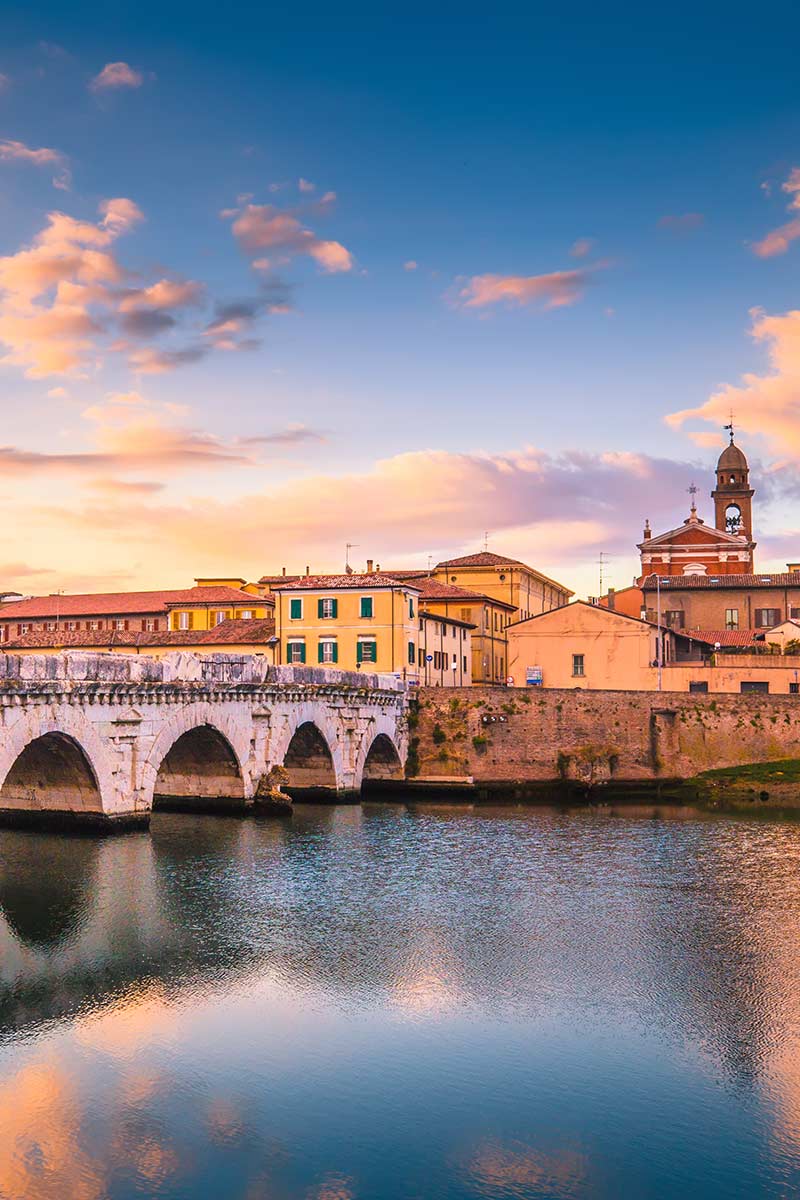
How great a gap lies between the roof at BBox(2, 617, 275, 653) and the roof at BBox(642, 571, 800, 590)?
102 feet

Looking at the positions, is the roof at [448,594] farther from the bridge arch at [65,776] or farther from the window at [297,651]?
the bridge arch at [65,776]

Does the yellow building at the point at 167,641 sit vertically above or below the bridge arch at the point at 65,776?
above

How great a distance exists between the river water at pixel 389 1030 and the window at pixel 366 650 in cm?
3081

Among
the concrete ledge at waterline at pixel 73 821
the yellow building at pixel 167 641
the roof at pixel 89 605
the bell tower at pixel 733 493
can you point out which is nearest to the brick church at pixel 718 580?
the bell tower at pixel 733 493

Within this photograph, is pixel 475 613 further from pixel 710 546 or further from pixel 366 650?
pixel 710 546

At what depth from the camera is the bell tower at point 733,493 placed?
105938 mm

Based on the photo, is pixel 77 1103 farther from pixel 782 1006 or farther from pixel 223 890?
pixel 223 890

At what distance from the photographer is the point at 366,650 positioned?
65.7 m

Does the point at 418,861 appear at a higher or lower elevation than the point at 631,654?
lower

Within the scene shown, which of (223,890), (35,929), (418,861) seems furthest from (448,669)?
(35,929)

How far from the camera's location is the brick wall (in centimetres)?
6003

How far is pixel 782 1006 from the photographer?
69.0 feet

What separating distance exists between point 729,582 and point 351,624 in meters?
34.2

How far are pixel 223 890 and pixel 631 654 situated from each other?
41765 millimetres
